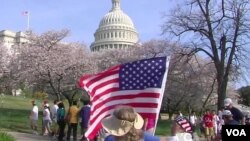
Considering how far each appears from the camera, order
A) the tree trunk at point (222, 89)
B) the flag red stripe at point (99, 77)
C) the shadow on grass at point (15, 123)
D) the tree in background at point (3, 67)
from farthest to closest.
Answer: the tree in background at point (3, 67) < the tree trunk at point (222, 89) < the shadow on grass at point (15, 123) < the flag red stripe at point (99, 77)

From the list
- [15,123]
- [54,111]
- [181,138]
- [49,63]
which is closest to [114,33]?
[49,63]

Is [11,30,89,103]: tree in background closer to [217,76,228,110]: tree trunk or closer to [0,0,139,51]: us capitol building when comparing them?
[217,76,228,110]: tree trunk

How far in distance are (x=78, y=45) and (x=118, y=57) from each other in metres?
13.7

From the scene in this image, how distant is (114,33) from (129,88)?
119 m

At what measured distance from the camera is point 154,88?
23.0ft

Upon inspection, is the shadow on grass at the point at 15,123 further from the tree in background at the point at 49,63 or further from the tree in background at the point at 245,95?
the tree in background at the point at 245,95

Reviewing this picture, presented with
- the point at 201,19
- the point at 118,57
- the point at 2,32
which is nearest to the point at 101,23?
the point at 2,32

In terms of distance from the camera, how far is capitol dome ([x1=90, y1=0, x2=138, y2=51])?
121656 mm

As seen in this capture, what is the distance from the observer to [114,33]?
125 m

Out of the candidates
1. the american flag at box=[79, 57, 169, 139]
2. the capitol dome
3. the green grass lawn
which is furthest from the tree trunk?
the capitol dome

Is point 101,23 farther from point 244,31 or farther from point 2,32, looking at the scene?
point 244,31

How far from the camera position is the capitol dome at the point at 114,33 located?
12166 centimetres

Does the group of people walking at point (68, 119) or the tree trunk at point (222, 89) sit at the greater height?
the tree trunk at point (222, 89)

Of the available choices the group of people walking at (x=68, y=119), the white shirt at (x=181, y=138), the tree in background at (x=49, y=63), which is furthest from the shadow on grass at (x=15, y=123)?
the white shirt at (x=181, y=138)
